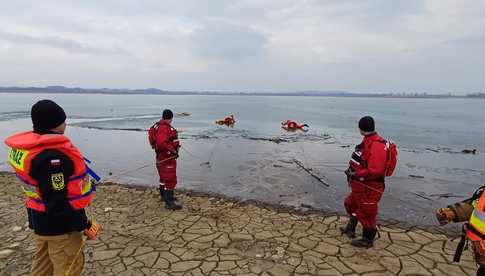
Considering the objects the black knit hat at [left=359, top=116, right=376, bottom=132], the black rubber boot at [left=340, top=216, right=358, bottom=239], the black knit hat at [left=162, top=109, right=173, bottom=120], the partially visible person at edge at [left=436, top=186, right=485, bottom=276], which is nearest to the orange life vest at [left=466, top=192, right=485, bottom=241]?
the partially visible person at edge at [left=436, top=186, right=485, bottom=276]

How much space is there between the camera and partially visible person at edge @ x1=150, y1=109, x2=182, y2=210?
6484 millimetres

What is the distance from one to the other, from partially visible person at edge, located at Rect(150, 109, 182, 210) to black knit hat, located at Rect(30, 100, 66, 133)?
369 cm

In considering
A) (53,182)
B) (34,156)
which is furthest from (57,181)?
(34,156)

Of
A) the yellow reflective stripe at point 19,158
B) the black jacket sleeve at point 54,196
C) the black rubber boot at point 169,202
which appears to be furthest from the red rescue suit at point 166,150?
the yellow reflective stripe at point 19,158

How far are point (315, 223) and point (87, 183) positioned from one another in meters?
4.48

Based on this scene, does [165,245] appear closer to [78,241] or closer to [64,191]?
[78,241]

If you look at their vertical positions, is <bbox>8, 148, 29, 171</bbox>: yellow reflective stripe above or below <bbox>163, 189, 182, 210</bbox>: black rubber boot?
above

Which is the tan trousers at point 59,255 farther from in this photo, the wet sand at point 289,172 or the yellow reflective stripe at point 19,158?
the wet sand at point 289,172

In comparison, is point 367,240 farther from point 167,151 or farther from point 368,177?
point 167,151

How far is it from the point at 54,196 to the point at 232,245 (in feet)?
10.1

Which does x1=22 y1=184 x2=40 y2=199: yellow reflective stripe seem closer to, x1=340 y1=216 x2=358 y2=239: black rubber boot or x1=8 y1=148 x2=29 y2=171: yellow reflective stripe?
x1=8 y1=148 x2=29 y2=171: yellow reflective stripe

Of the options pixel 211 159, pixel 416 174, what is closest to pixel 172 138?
pixel 211 159

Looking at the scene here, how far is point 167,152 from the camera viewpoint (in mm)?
6539

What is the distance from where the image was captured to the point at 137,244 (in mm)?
5074
